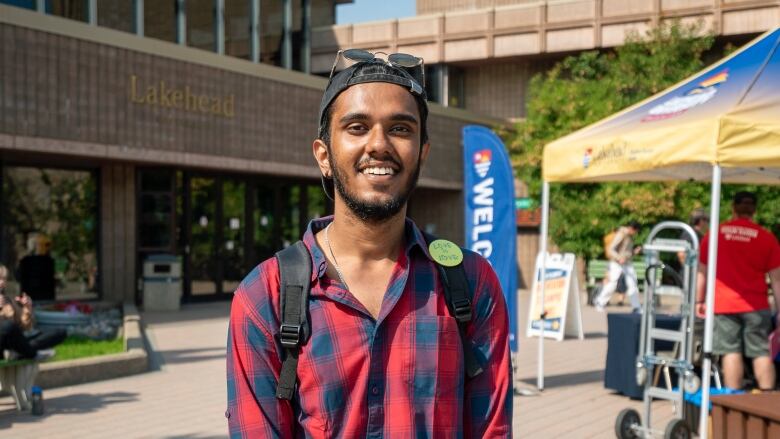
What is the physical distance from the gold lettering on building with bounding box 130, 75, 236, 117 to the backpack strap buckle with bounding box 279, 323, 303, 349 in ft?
46.4

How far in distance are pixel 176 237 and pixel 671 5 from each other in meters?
15.6

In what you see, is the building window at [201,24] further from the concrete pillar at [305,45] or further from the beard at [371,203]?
the beard at [371,203]

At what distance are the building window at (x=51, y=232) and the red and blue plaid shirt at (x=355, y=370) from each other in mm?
14586

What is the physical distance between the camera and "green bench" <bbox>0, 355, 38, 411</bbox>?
7.48m

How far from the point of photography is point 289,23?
72.6ft

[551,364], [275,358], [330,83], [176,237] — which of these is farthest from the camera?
[176,237]

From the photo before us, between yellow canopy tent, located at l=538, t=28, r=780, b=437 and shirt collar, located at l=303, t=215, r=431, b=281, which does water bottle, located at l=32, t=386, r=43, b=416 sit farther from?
shirt collar, located at l=303, t=215, r=431, b=281

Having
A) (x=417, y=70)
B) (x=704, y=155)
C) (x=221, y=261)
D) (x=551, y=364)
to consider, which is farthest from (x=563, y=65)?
(x=417, y=70)

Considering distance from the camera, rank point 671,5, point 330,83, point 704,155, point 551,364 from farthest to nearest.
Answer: point 671,5, point 551,364, point 704,155, point 330,83

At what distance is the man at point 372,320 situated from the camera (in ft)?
6.42

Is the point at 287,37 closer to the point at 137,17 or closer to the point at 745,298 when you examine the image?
the point at 137,17

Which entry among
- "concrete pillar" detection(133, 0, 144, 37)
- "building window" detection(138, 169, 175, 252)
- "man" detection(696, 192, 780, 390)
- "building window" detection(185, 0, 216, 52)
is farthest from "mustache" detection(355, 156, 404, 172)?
"building window" detection(185, 0, 216, 52)

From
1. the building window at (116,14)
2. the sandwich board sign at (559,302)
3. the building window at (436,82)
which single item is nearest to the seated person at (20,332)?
the sandwich board sign at (559,302)

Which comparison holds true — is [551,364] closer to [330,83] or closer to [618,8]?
[330,83]
